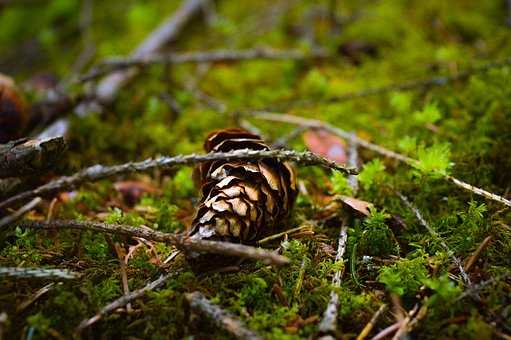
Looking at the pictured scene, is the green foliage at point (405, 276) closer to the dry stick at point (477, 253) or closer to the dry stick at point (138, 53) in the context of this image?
the dry stick at point (477, 253)

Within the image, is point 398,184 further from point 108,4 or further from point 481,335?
point 108,4

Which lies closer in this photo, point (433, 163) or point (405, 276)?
point (405, 276)

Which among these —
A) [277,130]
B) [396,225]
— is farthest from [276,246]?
[277,130]

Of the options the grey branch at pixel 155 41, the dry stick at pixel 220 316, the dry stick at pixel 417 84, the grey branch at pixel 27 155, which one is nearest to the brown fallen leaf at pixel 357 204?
the dry stick at pixel 220 316

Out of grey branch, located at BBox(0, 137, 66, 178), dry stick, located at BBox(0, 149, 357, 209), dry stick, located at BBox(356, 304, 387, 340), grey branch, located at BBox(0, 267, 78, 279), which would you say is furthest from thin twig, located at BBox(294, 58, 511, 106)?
grey branch, located at BBox(0, 267, 78, 279)

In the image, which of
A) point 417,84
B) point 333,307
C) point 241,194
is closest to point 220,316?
point 333,307

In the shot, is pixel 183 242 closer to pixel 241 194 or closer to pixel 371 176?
pixel 241 194

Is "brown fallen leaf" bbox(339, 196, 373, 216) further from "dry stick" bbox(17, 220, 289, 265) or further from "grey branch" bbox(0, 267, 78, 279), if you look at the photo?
"grey branch" bbox(0, 267, 78, 279)
